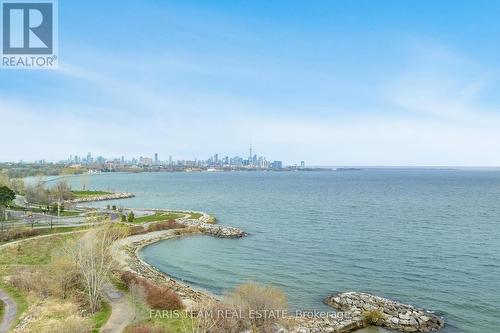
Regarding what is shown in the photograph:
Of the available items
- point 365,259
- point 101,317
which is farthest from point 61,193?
point 101,317

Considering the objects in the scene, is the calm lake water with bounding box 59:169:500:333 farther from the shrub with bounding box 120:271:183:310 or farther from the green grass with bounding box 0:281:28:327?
the green grass with bounding box 0:281:28:327

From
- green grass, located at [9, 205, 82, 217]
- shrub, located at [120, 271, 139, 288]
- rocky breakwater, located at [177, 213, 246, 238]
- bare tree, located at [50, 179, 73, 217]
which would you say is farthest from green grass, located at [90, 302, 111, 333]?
bare tree, located at [50, 179, 73, 217]

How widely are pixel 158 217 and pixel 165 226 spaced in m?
10.8

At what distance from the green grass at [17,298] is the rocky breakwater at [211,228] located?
121 feet

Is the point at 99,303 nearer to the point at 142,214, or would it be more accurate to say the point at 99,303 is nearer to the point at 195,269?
the point at 195,269

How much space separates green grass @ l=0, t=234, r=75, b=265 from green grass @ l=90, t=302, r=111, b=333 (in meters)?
15.0

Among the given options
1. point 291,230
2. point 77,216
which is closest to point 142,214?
point 77,216

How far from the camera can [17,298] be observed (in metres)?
34.0

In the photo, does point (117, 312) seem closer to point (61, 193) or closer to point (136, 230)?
point (136, 230)

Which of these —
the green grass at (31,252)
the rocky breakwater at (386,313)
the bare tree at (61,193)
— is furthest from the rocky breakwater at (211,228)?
the bare tree at (61,193)

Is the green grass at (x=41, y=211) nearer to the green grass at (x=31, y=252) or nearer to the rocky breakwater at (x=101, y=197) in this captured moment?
the rocky breakwater at (x=101, y=197)

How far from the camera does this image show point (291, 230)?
72.8 meters

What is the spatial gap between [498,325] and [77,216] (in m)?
73.2

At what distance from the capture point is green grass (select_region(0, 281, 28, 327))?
1210 inches
